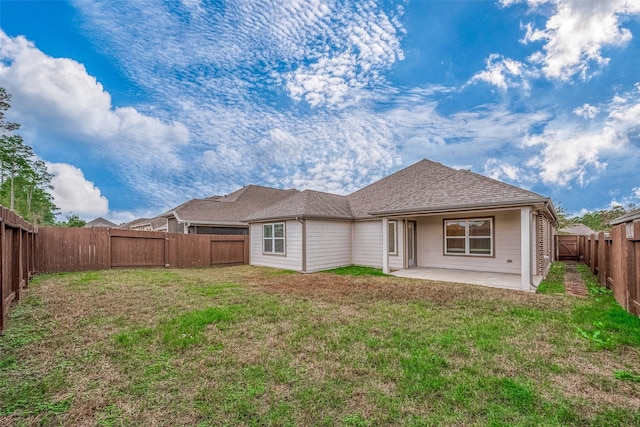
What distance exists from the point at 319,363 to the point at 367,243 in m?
10.0

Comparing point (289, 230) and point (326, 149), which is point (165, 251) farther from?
point (326, 149)

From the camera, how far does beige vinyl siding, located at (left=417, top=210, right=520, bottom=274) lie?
10039 millimetres

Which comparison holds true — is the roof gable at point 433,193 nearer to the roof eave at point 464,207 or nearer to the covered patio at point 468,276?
the roof eave at point 464,207

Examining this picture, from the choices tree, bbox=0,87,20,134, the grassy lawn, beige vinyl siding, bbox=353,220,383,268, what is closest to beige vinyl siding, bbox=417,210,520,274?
beige vinyl siding, bbox=353,220,383,268

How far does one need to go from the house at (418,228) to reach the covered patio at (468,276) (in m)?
0.23

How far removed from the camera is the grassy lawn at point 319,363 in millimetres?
2404

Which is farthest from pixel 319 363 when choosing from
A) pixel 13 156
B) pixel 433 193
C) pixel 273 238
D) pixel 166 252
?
pixel 13 156

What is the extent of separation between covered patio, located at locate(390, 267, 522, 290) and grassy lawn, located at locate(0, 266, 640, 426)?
81.4 inches

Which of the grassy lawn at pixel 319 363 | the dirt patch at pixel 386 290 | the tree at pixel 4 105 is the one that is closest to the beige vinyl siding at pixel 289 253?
the dirt patch at pixel 386 290

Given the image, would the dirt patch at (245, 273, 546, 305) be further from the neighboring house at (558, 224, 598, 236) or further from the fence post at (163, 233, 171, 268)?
the neighboring house at (558, 224, 598, 236)

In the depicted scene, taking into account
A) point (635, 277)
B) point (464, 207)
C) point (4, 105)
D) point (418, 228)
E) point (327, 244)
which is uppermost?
point (4, 105)

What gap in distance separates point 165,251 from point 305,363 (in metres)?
11.9

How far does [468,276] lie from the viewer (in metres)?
9.69

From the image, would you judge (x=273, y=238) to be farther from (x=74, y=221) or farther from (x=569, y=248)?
(x=74, y=221)
